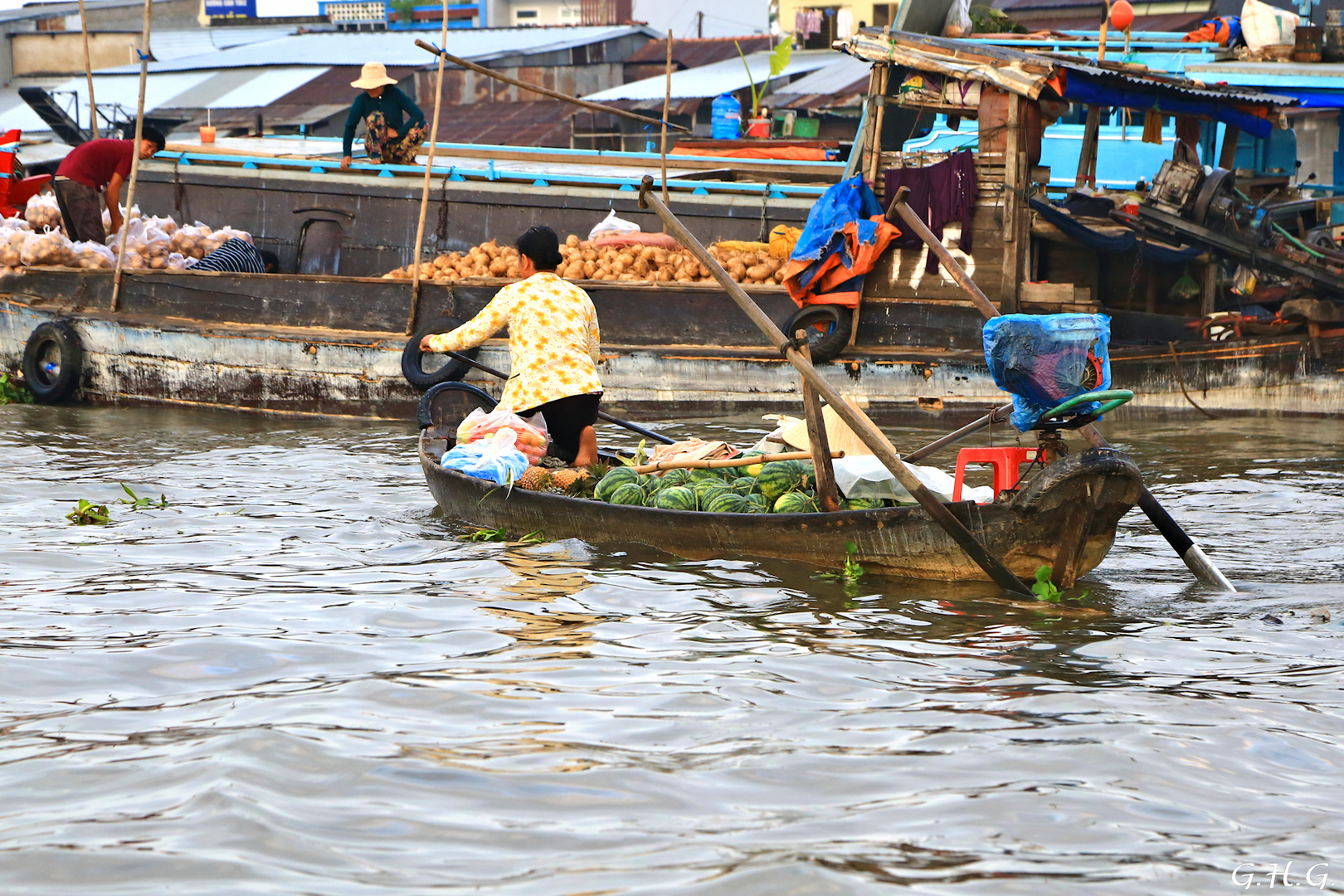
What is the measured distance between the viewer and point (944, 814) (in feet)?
11.2

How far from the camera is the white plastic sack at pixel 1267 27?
11.9 metres

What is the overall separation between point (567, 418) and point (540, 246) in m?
0.90

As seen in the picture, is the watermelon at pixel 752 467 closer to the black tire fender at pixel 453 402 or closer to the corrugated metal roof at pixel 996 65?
the black tire fender at pixel 453 402

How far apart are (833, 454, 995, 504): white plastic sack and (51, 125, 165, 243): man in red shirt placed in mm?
8347

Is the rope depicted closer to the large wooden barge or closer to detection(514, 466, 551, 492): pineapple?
the large wooden barge

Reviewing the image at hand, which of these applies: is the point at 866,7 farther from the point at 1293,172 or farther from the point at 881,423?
the point at 881,423

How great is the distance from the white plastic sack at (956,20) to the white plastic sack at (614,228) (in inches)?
129

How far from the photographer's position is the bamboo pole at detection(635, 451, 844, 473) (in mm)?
6102

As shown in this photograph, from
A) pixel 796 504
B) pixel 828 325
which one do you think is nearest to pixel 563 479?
pixel 796 504

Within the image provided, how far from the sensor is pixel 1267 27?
11961mm

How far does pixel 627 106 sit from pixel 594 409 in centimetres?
1839

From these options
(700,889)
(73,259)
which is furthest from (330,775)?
(73,259)

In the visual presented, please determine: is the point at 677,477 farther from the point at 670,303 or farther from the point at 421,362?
the point at 421,362

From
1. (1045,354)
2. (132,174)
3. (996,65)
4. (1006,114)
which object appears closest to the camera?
(1045,354)
